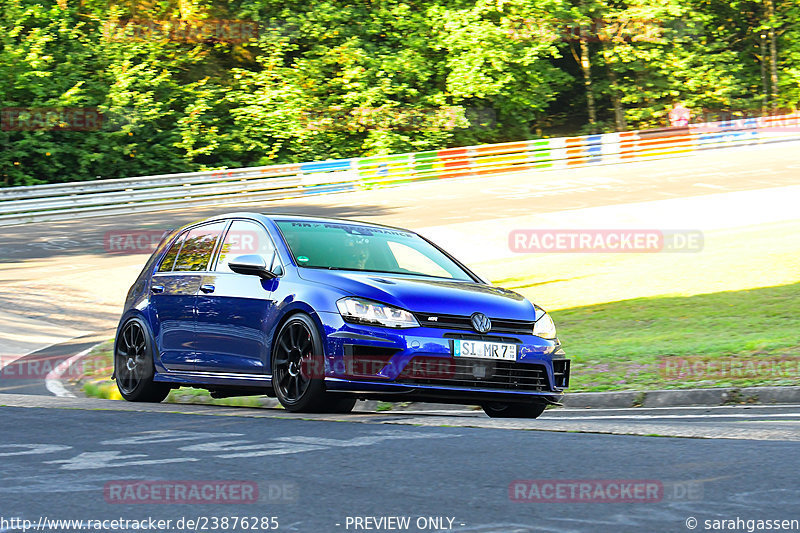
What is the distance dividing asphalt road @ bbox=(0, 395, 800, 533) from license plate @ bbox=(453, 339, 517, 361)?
474 mm

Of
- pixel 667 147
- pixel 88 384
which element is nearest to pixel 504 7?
pixel 667 147

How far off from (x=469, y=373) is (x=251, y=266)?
72.4 inches

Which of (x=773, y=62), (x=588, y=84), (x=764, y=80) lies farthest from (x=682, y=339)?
(x=764, y=80)

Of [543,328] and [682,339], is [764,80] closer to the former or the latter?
[682,339]

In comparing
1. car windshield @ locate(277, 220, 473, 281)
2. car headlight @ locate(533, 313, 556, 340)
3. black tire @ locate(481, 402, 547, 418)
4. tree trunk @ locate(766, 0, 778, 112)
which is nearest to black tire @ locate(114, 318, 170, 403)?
car windshield @ locate(277, 220, 473, 281)

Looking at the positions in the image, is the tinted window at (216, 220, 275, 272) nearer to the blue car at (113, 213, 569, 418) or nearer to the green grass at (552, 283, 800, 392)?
the blue car at (113, 213, 569, 418)

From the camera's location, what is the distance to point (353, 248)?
9.28m

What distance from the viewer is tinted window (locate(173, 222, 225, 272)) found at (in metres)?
9.80

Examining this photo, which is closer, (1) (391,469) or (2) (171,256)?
(1) (391,469)

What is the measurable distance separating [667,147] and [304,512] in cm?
3934

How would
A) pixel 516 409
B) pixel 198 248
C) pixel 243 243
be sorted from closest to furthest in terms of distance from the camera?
pixel 516 409
pixel 243 243
pixel 198 248

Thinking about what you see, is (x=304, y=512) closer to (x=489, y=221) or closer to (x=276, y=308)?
(x=276, y=308)

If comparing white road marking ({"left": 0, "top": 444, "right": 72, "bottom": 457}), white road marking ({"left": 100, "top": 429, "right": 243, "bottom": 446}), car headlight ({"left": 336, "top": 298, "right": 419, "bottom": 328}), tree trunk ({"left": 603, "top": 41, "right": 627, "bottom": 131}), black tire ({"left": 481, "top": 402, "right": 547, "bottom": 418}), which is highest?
tree trunk ({"left": 603, "top": 41, "right": 627, "bottom": 131})

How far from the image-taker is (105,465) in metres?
6.16
